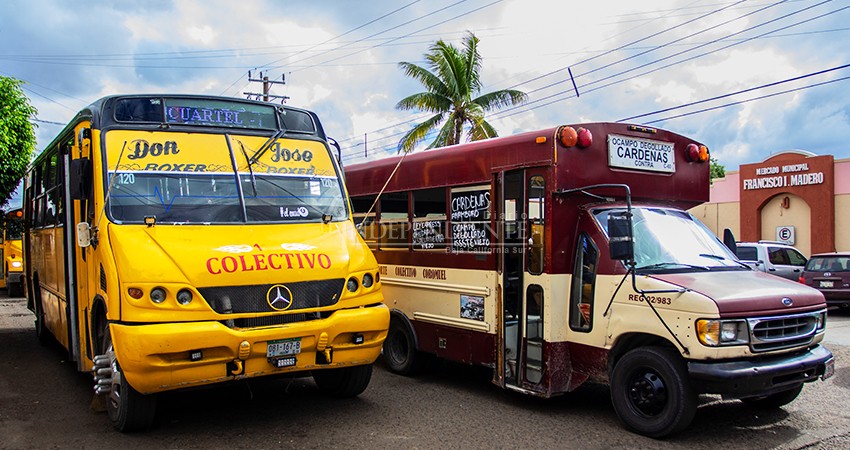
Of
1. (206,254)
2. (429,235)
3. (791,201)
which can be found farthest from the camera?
(791,201)

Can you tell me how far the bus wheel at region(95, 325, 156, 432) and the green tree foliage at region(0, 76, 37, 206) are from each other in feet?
23.9

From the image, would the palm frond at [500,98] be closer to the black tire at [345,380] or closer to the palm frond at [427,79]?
the palm frond at [427,79]

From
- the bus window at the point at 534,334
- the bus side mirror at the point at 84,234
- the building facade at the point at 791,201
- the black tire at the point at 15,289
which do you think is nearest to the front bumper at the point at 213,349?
the bus side mirror at the point at 84,234

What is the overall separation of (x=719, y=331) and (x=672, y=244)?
125 centimetres

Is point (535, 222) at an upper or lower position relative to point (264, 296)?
upper

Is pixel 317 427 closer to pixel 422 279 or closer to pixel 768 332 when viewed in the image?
pixel 422 279

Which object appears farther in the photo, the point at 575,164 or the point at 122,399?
the point at 575,164

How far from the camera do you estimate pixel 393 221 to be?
897 centimetres

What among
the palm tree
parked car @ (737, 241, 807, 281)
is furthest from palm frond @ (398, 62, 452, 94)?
parked car @ (737, 241, 807, 281)

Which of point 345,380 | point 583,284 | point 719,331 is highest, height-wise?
point 583,284

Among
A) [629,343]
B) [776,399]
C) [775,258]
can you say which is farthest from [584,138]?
[775,258]

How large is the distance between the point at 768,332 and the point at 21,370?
8.80m

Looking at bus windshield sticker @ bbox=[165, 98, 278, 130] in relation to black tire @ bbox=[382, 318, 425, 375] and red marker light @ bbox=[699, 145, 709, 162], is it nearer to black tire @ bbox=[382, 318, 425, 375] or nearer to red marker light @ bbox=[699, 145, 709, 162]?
black tire @ bbox=[382, 318, 425, 375]

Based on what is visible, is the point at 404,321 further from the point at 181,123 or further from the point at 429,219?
the point at 181,123
